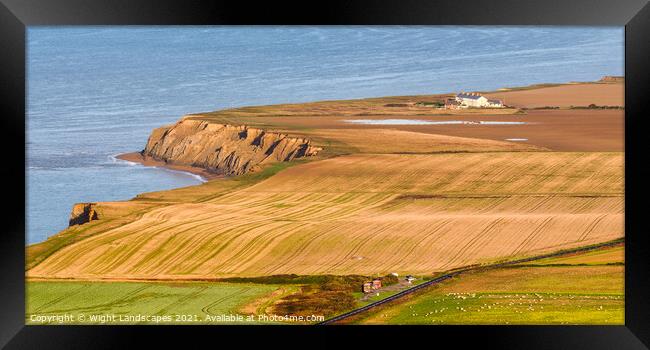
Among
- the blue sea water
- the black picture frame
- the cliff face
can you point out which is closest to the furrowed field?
the cliff face

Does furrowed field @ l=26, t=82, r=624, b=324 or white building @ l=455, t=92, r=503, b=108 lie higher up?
white building @ l=455, t=92, r=503, b=108

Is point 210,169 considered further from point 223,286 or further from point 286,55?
point 223,286

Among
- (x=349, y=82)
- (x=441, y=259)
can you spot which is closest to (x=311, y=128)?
(x=349, y=82)

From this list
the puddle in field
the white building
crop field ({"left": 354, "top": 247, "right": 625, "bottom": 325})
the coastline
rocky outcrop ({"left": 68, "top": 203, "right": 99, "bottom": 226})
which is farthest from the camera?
the white building

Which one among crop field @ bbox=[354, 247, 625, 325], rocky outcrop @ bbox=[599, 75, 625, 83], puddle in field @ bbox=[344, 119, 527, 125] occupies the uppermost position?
rocky outcrop @ bbox=[599, 75, 625, 83]

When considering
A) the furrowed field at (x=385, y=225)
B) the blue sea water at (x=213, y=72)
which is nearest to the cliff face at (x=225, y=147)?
the furrowed field at (x=385, y=225)

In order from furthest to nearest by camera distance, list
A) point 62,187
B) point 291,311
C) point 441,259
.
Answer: point 62,187 → point 441,259 → point 291,311

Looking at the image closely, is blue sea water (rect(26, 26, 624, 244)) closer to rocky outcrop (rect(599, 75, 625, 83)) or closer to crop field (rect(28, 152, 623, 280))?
rocky outcrop (rect(599, 75, 625, 83))

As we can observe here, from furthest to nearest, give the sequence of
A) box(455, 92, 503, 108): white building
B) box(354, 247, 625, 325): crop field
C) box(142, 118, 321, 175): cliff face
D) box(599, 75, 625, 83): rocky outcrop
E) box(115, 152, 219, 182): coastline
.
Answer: box(455, 92, 503, 108): white building < box(142, 118, 321, 175): cliff face < box(599, 75, 625, 83): rocky outcrop < box(115, 152, 219, 182): coastline < box(354, 247, 625, 325): crop field
